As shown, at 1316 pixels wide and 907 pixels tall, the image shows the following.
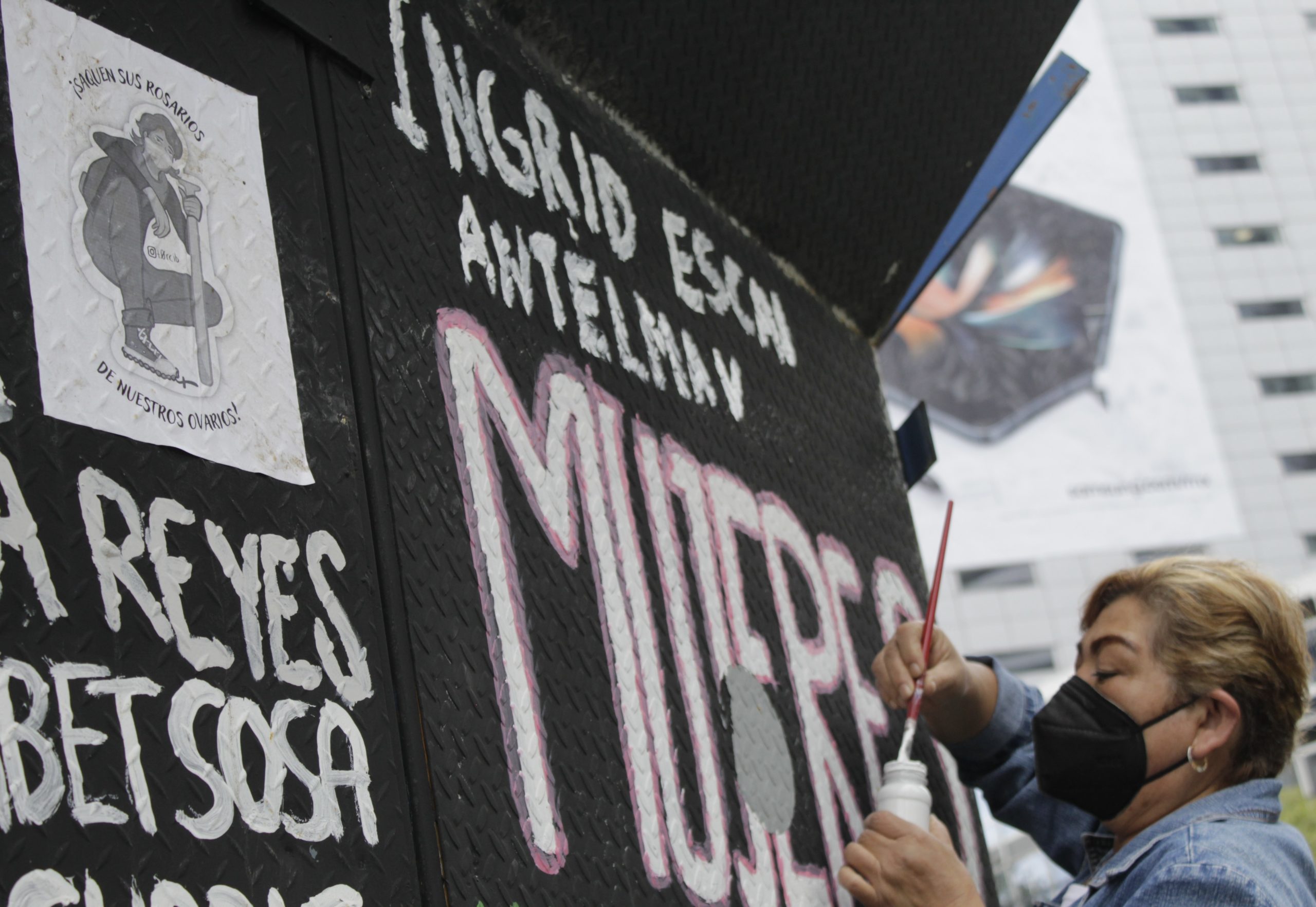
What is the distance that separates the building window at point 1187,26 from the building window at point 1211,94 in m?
2.05

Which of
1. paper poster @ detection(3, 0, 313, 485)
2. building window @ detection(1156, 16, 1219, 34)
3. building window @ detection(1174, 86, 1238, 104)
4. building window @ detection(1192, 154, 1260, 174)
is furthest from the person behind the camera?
building window @ detection(1156, 16, 1219, 34)

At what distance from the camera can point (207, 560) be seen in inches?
40.8

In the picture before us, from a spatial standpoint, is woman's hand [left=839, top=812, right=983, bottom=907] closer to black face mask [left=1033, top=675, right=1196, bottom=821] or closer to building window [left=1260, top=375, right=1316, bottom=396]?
black face mask [left=1033, top=675, right=1196, bottom=821]

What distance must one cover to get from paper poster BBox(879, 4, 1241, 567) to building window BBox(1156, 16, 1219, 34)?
9.28m

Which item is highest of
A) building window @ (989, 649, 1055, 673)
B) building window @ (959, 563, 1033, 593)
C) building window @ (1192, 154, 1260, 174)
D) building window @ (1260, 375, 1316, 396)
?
building window @ (1192, 154, 1260, 174)

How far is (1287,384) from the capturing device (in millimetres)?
41750

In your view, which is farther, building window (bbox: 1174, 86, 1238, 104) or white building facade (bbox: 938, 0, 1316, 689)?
building window (bbox: 1174, 86, 1238, 104)

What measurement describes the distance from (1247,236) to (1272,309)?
2574mm

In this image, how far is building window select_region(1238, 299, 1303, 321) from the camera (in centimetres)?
4225

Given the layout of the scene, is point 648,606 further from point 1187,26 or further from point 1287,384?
point 1187,26

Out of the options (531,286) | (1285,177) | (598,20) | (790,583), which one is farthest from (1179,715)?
(1285,177)

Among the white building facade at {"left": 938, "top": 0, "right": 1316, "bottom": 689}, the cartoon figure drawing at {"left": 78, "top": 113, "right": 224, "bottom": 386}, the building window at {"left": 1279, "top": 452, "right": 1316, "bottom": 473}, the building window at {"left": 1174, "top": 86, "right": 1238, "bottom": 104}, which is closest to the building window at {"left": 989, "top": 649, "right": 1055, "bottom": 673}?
the white building facade at {"left": 938, "top": 0, "right": 1316, "bottom": 689}

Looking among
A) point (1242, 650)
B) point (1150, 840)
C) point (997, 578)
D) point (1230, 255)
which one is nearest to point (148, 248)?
point (1150, 840)

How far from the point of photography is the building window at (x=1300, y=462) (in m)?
40.8
